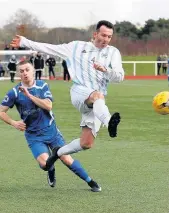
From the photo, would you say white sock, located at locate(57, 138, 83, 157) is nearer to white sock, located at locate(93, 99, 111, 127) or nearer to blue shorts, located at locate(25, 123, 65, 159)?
blue shorts, located at locate(25, 123, 65, 159)

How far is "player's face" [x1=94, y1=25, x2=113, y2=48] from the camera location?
850cm

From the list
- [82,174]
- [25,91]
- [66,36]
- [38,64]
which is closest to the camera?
[25,91]

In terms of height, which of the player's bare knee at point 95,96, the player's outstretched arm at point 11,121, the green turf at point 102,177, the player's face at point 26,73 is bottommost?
the green turf at point 102,177

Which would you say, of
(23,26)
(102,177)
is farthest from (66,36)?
(102,177)

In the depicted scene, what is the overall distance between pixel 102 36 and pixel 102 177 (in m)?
2.32

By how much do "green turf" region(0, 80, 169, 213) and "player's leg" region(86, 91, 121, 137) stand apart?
36.3 inches

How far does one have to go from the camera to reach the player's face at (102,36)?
850 cm

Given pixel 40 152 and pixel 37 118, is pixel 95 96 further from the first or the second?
pixel 40 152

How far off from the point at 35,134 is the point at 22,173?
149 centimetres

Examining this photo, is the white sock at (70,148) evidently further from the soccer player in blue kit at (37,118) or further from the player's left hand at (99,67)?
the player's left hand at (99,67)

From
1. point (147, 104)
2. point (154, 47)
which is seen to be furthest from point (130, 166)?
point (154, 47)

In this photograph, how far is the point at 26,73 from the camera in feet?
27.9

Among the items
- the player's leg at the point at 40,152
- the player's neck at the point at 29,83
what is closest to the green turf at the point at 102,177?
the player's leg at the point at 40,152

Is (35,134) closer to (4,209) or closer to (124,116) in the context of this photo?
(4,209)
